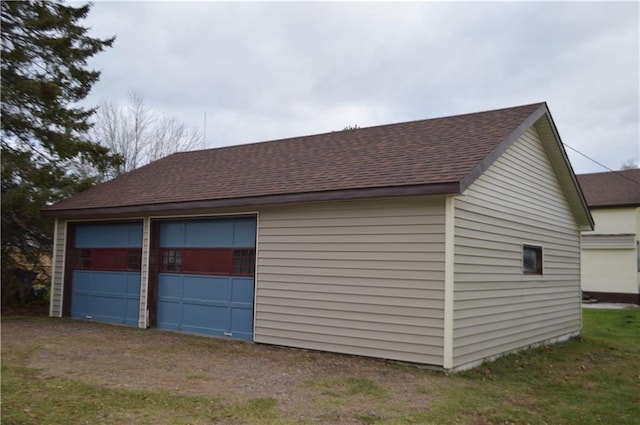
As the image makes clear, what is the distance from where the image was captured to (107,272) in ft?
38.8

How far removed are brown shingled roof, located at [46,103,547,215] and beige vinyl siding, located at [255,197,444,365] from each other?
386 mm

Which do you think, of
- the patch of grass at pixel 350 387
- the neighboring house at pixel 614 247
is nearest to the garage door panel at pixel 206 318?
the patch of grass at pixel 350 387

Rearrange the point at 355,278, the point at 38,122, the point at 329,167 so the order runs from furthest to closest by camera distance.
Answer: the point at 38,122 < the point at 329,167 < the point at 355,278

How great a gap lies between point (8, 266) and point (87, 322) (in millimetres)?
4282

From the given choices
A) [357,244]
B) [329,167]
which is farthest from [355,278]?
[329,167]

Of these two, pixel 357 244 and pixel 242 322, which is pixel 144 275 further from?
pixel 357 244

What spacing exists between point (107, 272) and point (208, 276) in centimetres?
324

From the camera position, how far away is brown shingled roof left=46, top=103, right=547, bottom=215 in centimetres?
777

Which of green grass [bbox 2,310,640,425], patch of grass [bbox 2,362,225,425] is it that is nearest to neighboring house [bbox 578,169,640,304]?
green grass [bbox 2,310,640,425]

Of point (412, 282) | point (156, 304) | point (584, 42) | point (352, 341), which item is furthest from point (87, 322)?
point (584, 42)

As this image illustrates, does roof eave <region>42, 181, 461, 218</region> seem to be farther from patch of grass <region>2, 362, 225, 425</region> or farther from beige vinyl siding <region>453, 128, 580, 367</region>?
patch of grass <region>2, 362, 225, 425</region>

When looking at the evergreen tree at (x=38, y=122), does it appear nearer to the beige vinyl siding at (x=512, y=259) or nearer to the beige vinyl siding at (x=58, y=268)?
the beige vinyl siding at (x=58, y=268)

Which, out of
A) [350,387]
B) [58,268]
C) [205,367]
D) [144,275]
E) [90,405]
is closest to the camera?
[90,405]

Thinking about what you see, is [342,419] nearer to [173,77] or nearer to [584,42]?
[584,42]
